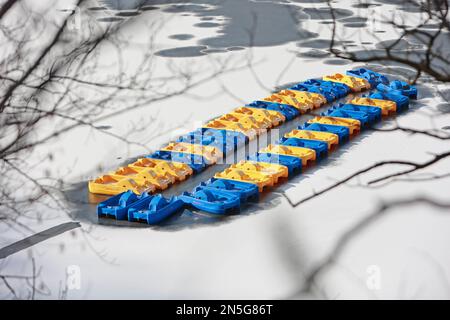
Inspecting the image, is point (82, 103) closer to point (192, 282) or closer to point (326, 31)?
point (192, 282)

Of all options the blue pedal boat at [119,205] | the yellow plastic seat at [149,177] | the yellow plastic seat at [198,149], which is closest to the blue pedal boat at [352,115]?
the yellow plastic seat at [198,149]

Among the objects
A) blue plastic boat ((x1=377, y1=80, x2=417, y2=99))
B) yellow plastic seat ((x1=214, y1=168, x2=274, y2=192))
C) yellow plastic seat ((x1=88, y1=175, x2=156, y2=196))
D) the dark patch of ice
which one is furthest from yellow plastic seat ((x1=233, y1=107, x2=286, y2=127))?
the dark patch of ice

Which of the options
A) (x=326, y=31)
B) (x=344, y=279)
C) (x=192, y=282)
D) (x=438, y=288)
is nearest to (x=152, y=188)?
(x=192, y=282)

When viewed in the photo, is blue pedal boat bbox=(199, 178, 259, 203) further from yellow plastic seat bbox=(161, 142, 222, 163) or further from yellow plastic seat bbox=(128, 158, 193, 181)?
yellow plastic seat bbox=(161, 142, 222, 163)

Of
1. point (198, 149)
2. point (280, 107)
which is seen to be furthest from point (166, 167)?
point (280, 107)

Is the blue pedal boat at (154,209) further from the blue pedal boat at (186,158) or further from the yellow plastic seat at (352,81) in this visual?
the yellow plastic seat at (352,81)

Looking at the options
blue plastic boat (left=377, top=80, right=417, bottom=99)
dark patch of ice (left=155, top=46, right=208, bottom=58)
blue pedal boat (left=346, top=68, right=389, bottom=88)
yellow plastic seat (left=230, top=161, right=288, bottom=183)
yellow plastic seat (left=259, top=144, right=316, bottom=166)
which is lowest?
dark patch of ice (left=155, top=46, right=208, bottom=58)

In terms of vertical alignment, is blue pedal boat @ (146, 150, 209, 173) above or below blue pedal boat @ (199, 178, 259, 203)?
below
